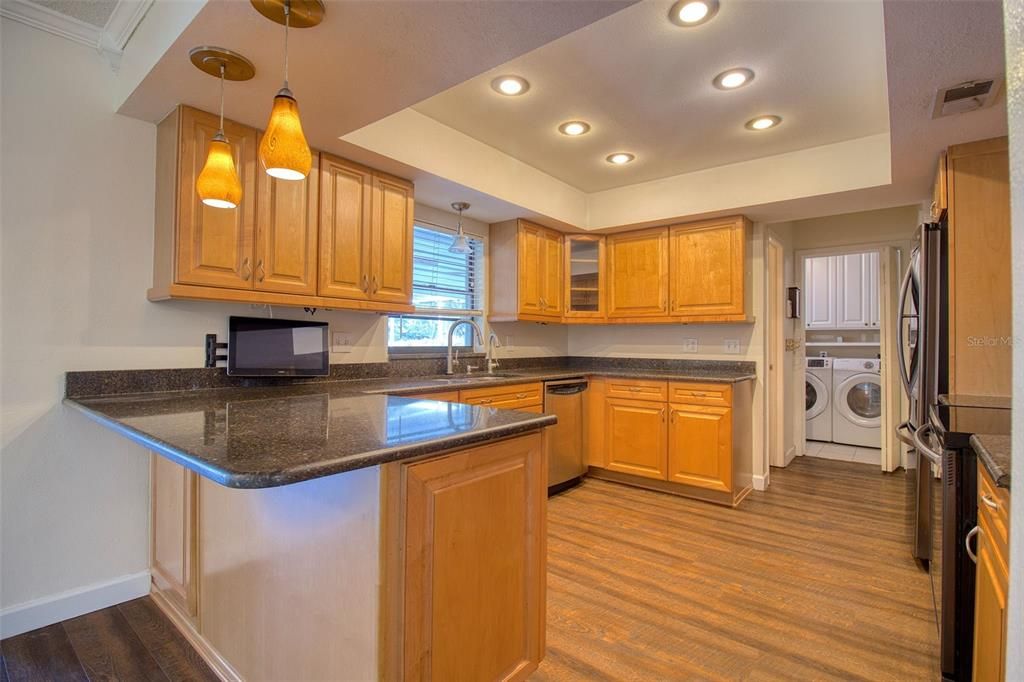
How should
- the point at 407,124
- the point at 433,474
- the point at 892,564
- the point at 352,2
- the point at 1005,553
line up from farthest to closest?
the point at 407,124
the point at 892,564
the point at 352,2
the point at 433,474
the point at 1005,553

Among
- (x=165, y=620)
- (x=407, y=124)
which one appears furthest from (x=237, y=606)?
(x=407, y=124)

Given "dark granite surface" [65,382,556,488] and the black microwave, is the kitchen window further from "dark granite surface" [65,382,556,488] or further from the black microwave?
"dark granite surface" [65,382,556,488]

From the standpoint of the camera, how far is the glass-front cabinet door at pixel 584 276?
4371 millimetres

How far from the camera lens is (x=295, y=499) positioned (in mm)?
1326

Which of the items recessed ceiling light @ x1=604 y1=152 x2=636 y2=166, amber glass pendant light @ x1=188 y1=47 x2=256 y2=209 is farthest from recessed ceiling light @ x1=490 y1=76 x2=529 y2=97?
amber glass pendant light @ x1=188 y1=47 x2=256 y2=209

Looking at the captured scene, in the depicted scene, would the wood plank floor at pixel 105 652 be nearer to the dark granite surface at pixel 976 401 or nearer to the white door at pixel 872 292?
the dark granite surface at pixel 976 401

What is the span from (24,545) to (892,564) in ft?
12.8

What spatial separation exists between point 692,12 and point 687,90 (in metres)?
0.65

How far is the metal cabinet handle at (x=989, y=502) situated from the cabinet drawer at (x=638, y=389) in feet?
8.18

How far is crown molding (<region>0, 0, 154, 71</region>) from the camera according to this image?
192 centimetres

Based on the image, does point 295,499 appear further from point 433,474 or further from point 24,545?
point 24,545

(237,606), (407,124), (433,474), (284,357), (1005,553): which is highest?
(407,124)

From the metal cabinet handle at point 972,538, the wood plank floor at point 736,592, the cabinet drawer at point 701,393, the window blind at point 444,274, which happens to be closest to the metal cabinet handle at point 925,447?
the metal cabinet handle at point 972,538

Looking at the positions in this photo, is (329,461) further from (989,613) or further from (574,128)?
(574,128)
